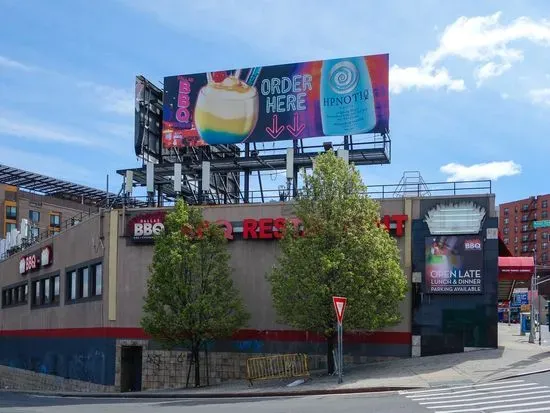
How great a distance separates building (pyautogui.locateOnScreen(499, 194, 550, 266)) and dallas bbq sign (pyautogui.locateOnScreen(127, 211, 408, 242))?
140m

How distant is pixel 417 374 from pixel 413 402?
18.9 feet

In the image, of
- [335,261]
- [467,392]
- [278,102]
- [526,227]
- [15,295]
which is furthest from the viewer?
[526,227]

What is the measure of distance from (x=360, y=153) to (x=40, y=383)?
869 inches

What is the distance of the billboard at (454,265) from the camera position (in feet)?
86.2

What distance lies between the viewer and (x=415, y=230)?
2716cm

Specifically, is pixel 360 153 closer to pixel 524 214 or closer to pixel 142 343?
pixel 142 343

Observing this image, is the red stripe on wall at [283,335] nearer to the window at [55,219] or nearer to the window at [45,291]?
the window at [45,291]

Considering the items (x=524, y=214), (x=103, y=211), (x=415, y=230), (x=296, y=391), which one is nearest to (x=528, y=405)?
(x=296, y=391)

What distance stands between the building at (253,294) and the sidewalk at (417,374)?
1333mm

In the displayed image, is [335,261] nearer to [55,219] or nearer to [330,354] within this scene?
[330,354]

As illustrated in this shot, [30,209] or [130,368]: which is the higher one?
[30,209]

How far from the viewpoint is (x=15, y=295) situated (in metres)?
47.4

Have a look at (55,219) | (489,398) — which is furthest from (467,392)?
(55,219)

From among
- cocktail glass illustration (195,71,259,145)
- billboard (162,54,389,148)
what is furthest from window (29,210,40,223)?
cocktail glass illustration (195,71,259,145)
